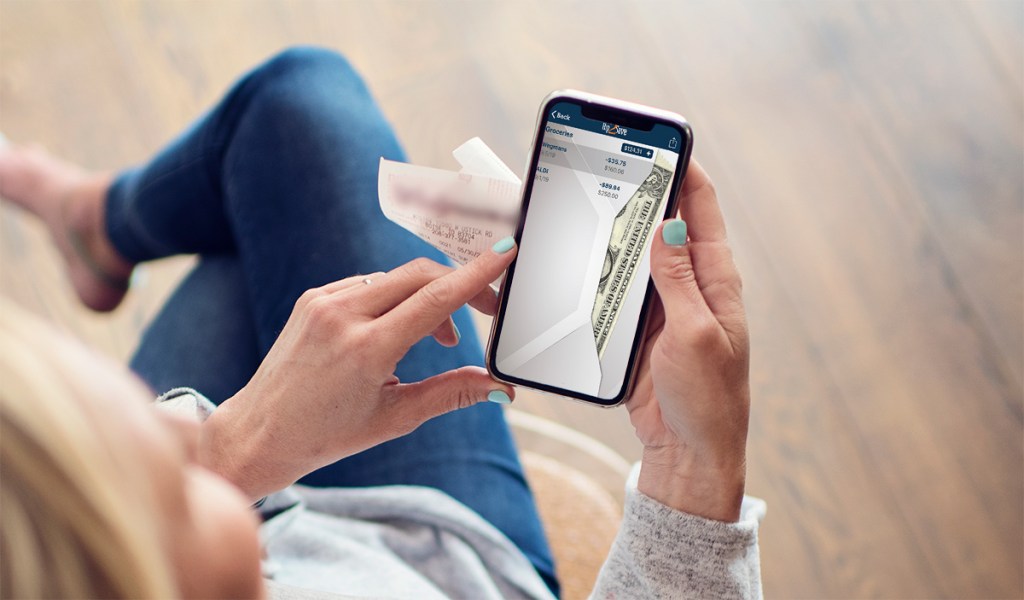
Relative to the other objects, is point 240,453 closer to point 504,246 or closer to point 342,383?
point 342,383

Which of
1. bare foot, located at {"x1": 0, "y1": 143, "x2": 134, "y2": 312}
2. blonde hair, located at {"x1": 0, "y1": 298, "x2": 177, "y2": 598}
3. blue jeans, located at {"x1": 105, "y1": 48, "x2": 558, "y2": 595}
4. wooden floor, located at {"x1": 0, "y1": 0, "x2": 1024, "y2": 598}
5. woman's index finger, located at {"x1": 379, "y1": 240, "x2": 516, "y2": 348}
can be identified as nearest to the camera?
blonde hair, located at {"x1": 0, "y1": 298, "x2": 177, "y2": 598}

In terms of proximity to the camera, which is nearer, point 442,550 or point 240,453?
point 240,453

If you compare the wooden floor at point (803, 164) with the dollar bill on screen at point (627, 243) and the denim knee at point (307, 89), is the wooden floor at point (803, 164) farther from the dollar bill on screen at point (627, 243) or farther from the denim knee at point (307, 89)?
the dollar bill on screen at point (627, 243)

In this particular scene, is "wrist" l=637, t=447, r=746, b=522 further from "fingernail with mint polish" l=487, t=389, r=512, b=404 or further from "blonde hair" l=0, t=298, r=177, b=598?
"blonde hair" l=0, t=298, r=177, b=598

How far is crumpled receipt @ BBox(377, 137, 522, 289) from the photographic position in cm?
55

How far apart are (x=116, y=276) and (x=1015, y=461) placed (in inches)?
49.0

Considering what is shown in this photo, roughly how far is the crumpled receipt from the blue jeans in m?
0.15

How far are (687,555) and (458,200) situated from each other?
0.31 metres

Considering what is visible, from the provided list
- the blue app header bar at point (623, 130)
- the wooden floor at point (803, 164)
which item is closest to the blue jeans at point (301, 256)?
the blue app header bar at point (623, 130)

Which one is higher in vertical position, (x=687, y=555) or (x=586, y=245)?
(x=586, y=245)

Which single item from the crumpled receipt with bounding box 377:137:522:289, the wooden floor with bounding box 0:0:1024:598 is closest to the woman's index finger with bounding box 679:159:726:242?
the crumpled receipt with bounding box 377:137:522:289

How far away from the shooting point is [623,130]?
1.86 feet

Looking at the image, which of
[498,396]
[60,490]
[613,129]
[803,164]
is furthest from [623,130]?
[803,164]

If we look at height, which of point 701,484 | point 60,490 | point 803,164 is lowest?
point 701,484
